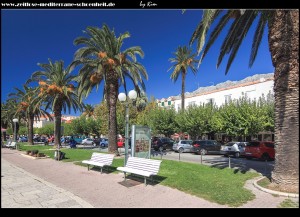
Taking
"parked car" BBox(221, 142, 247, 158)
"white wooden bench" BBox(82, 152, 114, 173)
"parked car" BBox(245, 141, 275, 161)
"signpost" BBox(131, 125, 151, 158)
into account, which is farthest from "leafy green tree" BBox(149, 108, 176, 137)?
"white wooden bench" BBox(82, 152, 114, 173)

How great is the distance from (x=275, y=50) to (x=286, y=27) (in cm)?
76

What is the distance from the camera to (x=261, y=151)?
2133cm

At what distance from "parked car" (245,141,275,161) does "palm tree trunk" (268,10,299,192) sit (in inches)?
518

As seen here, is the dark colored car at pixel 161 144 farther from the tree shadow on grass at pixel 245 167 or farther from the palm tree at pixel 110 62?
the tree shadow on grass at pixel 245 167

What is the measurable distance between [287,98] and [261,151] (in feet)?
44.8

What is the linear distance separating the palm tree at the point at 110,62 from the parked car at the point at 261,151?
9671 mm

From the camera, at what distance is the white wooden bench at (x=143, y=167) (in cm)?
956

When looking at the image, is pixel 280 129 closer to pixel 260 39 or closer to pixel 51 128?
pixel 260 39

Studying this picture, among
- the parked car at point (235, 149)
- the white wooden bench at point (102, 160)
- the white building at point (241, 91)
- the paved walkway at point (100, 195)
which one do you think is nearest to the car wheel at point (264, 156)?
the parked car at point (235, 149)

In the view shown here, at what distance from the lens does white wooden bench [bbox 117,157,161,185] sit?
9.56 metres

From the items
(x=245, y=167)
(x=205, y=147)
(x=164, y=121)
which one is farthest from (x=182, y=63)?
(x=245, y=167)

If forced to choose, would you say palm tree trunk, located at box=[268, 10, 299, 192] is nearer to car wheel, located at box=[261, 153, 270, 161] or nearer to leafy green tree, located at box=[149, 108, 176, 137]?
car wheel, located at box=[261, 153, 270, 161]

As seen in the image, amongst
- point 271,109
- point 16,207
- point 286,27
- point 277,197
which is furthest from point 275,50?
point 271,109

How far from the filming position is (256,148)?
71.2 ft
